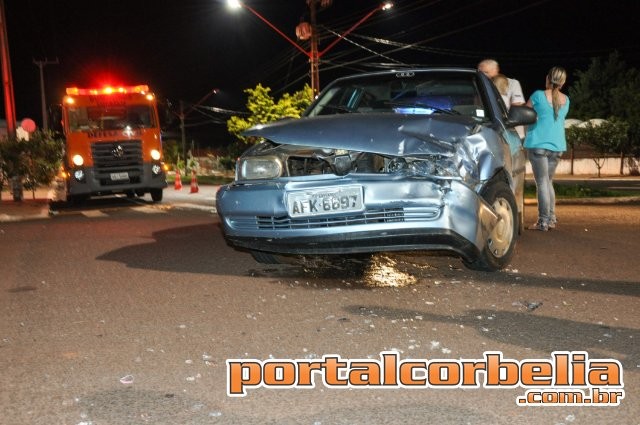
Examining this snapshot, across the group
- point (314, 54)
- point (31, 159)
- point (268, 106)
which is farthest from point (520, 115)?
point (268, 106)

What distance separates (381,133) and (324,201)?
2.15ft

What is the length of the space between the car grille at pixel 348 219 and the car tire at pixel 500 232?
0.73m

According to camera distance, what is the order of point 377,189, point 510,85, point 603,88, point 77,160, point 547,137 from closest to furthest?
1. point 377,189
2. point 547,137
3. point 510,85
4. point 77,160
5. point 603,88

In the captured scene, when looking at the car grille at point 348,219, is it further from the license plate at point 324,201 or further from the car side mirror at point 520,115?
the car side mirror at point 520,115

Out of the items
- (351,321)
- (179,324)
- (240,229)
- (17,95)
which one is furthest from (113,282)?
(17,95)

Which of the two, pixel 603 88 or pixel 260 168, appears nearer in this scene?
pixel 260 168

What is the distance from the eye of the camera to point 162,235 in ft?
30.1

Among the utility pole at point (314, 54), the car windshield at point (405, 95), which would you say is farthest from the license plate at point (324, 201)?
the utility pole at point (314, 54)

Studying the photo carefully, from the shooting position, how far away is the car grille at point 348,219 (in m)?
5.27

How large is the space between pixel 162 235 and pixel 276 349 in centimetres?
552

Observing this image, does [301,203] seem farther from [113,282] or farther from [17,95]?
[17,95]

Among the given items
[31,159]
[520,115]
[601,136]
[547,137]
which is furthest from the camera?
[601,136]

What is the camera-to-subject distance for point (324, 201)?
5.47 metres

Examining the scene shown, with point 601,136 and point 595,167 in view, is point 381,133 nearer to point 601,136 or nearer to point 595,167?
point 601,136
